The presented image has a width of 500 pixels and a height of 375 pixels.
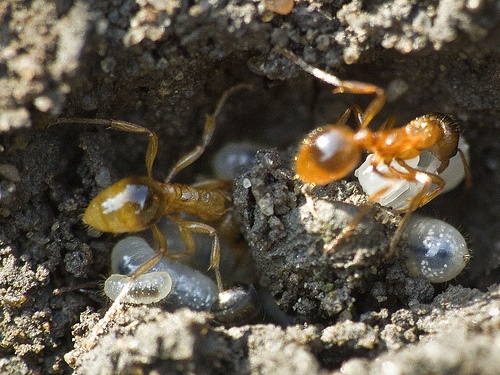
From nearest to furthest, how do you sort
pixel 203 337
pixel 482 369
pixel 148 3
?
pixel 482 369 → pixel 203 337 → pixel 148 3

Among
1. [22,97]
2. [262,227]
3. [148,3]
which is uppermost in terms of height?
[148,3]

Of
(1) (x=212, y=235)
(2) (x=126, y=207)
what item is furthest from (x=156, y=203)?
(1) (x=212, y=235)

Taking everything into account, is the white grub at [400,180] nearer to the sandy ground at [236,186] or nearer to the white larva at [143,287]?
the sandy ground at [236,186]

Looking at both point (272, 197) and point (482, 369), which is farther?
point (272, 197)

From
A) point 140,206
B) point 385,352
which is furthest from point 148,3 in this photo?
point 385,352

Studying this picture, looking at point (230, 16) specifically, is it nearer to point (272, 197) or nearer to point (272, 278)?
point (272, 197)

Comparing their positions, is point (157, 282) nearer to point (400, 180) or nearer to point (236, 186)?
point (236, 186)
